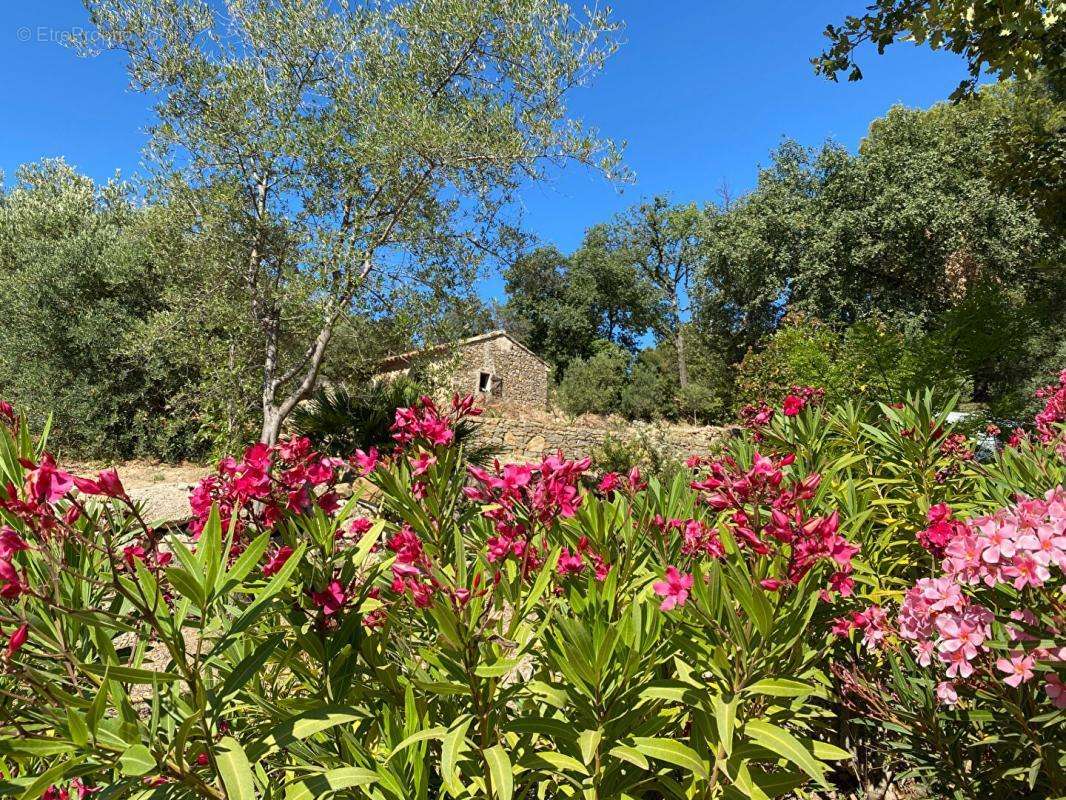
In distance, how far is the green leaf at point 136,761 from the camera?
84 centimetres

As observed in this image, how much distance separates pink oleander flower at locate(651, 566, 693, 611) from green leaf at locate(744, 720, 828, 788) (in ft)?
0.86

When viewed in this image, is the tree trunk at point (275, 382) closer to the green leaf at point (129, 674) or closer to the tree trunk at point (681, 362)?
the green leaf at point (129, 674)

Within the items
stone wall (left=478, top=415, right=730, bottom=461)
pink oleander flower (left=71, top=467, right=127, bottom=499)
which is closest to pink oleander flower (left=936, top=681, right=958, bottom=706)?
pink oleander flower (left=71, top=467, right=127, bottom=499)

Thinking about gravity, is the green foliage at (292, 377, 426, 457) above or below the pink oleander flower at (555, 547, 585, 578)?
above

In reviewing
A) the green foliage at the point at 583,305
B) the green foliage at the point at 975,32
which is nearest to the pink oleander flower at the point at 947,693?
the green foliage at the point at 975,32

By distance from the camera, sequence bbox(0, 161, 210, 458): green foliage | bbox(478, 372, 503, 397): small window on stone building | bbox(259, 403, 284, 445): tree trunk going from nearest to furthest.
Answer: bbox(259, 403, 284, 445): tree trunk, bbox(0, 161, 210, 458): green foliage, bbox(478, 372, 503, 397): small window on stone building

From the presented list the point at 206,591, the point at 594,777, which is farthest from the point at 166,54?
the point at 594,777

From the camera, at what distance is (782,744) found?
1060mm

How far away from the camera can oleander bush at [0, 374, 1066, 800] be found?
0.98 metres

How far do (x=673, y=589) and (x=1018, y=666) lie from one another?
0.66m

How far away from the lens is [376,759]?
1.11m

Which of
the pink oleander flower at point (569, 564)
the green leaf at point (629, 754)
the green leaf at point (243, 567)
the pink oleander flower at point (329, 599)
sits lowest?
the green leaf at point (629, 754)

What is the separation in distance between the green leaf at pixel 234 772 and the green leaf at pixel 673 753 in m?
0.67

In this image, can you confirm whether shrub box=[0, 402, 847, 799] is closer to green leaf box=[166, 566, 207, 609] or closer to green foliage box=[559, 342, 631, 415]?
green leaf box=[166, 566, 207, 609]
